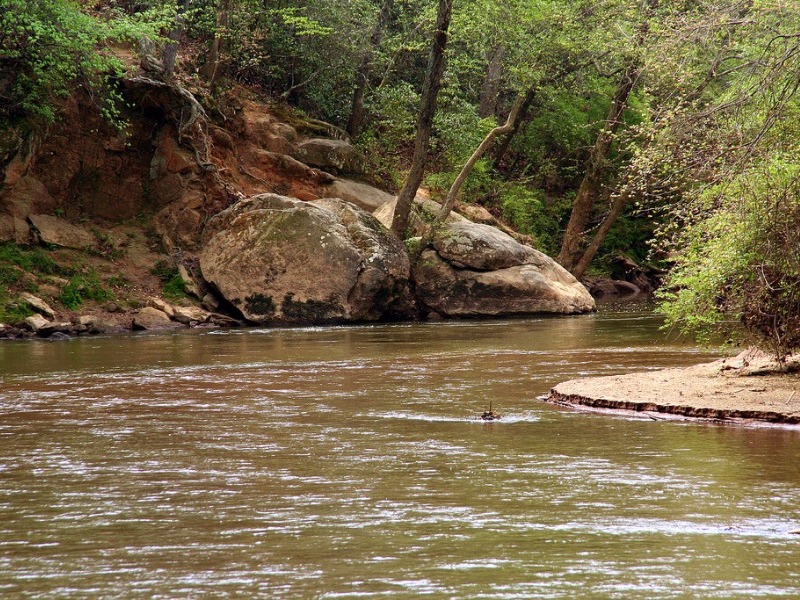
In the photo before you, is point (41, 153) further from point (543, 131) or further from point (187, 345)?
point (543, 131)

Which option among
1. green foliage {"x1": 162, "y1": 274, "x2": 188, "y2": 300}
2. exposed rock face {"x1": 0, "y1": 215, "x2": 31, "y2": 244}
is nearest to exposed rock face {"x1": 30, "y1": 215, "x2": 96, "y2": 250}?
exposed rock face {"x1": 0, "y1": 215, "x2": 31, "y2": 244}

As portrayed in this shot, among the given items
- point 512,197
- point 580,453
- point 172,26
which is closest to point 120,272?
point 172,26

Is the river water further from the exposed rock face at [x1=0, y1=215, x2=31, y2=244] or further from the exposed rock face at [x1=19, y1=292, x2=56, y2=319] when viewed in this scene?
the exposed rock face at [x1=0, y1=215, x2=31, y2=244]

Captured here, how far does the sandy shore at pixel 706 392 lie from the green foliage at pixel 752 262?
408mm

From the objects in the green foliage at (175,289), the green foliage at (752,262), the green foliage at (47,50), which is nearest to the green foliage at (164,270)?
the green foliage at (175,289)

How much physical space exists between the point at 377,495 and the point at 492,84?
31.5 metres

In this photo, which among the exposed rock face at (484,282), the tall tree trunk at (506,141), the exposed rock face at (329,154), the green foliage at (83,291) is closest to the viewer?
the green foliage at (83,291)

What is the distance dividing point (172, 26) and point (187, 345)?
339 inches

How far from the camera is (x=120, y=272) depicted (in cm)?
2159

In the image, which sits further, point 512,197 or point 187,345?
point 512,197

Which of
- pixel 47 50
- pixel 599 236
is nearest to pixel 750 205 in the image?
pixel 47 50

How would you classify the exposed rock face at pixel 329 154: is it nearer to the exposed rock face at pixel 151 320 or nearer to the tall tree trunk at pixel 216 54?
the tall tree trunk at pixel 216 54

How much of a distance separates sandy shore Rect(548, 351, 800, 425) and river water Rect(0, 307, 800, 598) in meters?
0.36

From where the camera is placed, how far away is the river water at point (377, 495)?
3.79 metres
